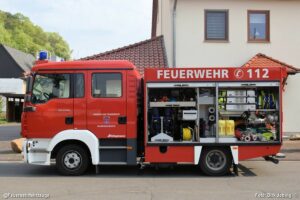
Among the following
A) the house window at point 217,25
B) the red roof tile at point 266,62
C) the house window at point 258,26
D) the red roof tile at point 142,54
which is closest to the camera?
the red roof tile at point 266,62

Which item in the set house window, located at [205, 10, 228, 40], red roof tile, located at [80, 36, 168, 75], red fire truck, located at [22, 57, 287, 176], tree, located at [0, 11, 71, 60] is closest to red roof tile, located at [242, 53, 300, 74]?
house window, located at [205, 10, 228, 40]

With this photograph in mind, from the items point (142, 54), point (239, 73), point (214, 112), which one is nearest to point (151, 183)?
point (214, 112)

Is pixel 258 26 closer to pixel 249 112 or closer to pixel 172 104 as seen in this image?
A: pixel 249 112

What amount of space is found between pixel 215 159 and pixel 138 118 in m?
2.17

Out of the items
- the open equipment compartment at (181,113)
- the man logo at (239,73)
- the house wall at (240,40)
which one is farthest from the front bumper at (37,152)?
the house wall at (240,40)

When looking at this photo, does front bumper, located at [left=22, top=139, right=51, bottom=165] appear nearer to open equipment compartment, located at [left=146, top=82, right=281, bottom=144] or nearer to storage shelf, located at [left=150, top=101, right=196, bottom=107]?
open equipment compartment, located at [left=146, top=82, right=281, bottom=144]

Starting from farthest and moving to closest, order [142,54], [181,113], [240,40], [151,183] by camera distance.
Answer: [142,54]
[240,40]
[181,113]
[151,183]

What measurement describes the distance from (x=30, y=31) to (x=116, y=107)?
9806 cm

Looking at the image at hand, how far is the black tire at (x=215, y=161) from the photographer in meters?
12.0

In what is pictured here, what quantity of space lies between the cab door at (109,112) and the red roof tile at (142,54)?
9.24 metres

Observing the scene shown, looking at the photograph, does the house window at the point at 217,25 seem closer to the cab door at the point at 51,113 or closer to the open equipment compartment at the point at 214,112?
the open equipment compartment at the point at 214,112

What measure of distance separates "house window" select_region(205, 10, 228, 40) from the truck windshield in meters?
9.80

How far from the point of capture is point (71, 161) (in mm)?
12008

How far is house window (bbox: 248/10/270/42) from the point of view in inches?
810
